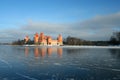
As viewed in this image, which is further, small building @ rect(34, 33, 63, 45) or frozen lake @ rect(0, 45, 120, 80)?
small building @ rect(34, 33, 63, 45)

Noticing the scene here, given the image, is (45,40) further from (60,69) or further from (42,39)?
(60,69)

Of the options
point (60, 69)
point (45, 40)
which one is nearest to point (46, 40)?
point (45, 40)

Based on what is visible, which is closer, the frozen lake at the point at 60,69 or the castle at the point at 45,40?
the frozen lake at the point at 60,69

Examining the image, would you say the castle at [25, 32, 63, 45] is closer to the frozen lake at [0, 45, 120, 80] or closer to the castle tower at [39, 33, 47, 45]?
the castle tower at [39, 33, 47, 45]

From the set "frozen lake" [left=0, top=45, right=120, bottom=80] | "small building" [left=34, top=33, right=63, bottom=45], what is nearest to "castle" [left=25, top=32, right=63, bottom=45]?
"small building" [left=34, top=33, right=63, bottom=45]

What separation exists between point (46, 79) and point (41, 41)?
109m

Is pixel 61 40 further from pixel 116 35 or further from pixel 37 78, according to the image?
pixel 37 78

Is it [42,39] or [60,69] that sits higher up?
[42,39]

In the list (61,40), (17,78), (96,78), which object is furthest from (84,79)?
(61,40)

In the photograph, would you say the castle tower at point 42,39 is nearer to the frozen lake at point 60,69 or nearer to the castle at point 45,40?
the castle at point 45,40

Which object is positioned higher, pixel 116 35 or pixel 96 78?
pixel 116 35

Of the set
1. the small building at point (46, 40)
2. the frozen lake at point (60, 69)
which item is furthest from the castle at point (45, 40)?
the frozen lake at point (60, 69)

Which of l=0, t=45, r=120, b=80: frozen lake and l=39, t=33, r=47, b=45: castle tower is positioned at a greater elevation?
l=39, t=33, r=47, b=45: castle tower

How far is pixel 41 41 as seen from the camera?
114812 mm
